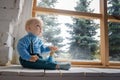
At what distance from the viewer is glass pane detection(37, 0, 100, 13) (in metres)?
1.81

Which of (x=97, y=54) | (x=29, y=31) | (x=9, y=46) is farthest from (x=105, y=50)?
(x=9, y=46)

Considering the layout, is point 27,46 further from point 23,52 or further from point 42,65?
point 42,65

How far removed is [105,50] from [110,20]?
356 millimetres

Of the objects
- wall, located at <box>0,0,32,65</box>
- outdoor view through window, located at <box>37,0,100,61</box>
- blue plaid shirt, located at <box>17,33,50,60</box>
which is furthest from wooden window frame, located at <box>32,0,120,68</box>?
blue plaid shirt, located at <box>17,33,50,60</box>

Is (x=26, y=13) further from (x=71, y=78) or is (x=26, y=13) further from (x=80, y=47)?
(x=71, y=78)

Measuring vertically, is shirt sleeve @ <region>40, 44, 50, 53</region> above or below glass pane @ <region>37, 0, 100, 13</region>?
below

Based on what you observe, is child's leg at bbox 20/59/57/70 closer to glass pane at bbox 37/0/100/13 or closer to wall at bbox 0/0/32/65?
wall at bbox 0/0/32/65

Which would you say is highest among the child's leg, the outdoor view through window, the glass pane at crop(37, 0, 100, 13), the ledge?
the glass pane at crop(37, 0, 100, 13)

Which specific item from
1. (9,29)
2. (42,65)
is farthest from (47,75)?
(9,29)

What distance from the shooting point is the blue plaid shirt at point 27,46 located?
1.23 metres

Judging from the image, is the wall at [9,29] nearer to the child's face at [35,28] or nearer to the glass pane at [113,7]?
the child's face at [35,28]

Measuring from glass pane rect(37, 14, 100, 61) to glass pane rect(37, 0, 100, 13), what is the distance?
107 mm

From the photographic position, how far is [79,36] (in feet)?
6.00

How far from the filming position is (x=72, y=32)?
1814 mm
